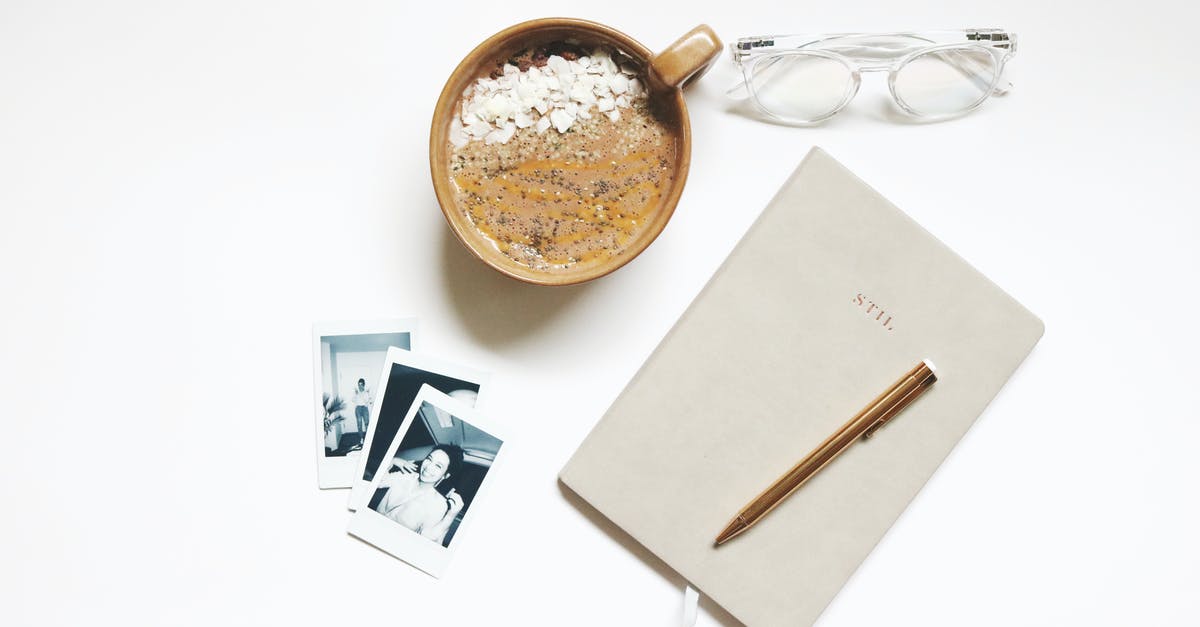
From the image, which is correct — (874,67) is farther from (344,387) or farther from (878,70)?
(344,387)

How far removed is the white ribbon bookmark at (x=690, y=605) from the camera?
0.91 m

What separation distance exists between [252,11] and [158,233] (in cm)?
29

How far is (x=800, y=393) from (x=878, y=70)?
0.39 metres

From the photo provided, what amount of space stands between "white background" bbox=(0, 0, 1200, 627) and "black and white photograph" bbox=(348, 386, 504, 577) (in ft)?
0.10

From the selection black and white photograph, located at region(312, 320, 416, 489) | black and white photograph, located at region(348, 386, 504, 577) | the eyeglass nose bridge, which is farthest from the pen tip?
the eyeglass nose bridge

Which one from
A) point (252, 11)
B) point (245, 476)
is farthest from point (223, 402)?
point (252, 11)

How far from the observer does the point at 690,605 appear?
2.97 feet

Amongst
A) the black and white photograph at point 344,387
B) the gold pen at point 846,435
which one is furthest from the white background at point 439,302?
the gold pen at point 846,435

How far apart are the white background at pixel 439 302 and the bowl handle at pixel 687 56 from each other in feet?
0.53

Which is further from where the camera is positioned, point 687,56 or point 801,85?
point 801,85

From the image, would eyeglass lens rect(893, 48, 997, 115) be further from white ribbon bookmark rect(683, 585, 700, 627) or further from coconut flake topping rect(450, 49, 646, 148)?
white ribbon bookmark rect(683, 585, 700, 627)

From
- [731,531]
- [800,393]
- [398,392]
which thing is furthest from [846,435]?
[398,392]

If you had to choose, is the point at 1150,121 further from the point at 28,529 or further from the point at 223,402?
the point at 28,529

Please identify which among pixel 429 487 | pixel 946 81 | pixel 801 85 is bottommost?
pixel 429 487
